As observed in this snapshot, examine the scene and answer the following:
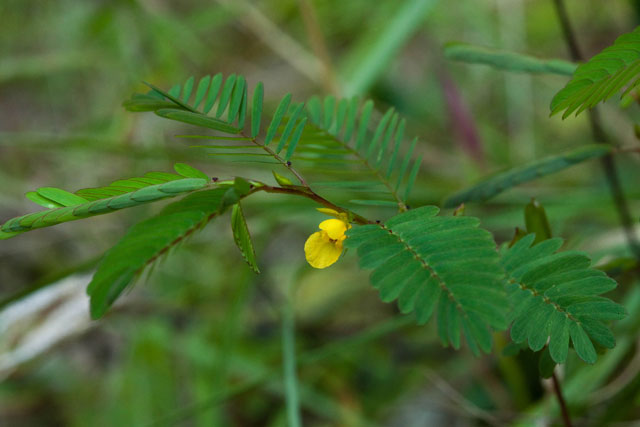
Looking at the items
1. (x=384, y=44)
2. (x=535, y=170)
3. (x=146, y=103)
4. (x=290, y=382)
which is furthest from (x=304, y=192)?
(x=384, y=44)

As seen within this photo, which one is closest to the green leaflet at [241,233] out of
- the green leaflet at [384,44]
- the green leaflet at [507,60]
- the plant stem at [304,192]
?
the plant stem at [304,192]

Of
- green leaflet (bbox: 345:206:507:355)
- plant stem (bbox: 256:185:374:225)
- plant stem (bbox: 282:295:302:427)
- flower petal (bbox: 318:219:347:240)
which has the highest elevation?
plant stem (bbox: 256:185:374:225)

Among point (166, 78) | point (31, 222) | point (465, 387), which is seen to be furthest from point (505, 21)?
point (31, 222)

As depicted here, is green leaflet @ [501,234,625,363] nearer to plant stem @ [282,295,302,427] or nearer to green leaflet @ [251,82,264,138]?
green leaflet @ [251,82,264,138]

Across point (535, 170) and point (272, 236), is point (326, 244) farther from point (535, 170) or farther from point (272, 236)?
point (272, 236)

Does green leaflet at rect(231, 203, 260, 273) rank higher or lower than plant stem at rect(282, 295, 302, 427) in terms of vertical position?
higher

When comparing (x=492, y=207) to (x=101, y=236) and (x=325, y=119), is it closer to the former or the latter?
(x=325, y=119)

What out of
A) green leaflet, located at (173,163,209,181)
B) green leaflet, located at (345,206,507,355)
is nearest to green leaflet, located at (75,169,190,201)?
green leaflet, located at (173,163,209,181)

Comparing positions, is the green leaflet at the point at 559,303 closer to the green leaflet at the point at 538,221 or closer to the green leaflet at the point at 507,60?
the green leaflet at the point at 538,221
